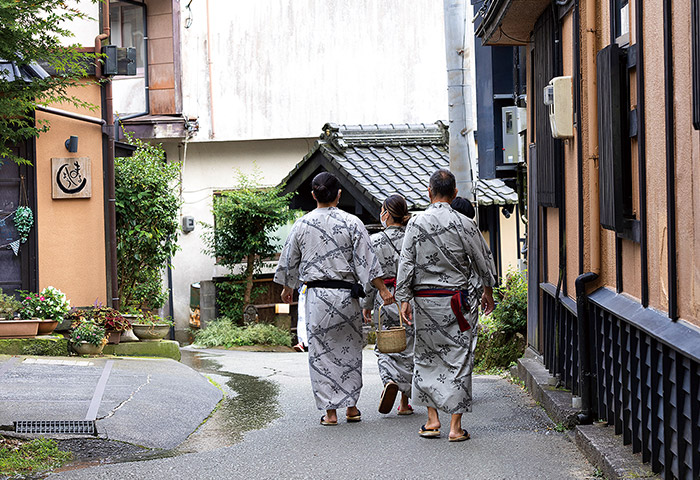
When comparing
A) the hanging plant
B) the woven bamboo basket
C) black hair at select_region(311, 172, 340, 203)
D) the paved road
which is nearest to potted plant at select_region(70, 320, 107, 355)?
the hanging plant

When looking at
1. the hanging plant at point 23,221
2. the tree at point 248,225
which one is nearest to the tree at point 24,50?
the hanging plant at point 23,221

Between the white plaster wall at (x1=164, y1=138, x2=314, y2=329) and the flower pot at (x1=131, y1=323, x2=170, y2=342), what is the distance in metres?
8.87

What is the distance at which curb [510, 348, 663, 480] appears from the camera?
16.6 ft

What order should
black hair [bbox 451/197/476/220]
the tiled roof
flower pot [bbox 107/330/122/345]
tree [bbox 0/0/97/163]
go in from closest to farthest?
tree [bbox 0/0/97/163], black hair [bbox 451/197/476/220], flower pot [bbox 107/330/122/345], the tiled roof

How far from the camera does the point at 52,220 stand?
12.4 m

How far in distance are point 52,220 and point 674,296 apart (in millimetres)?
9857

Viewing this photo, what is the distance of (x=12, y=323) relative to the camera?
11234mm

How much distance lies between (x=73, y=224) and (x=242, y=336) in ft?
20.7

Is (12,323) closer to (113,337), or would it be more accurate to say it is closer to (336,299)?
(113,337)

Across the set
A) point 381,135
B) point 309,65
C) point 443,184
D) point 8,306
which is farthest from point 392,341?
point 309,65

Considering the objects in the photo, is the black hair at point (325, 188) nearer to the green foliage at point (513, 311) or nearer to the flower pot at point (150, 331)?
the green foliage at point (513, 311)

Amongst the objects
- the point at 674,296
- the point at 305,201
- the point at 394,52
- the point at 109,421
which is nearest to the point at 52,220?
the point at 109,421

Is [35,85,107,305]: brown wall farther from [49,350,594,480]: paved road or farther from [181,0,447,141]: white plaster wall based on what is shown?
[181,0,447,141]: white plaster wall

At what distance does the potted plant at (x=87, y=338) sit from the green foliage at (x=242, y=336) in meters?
6.61
